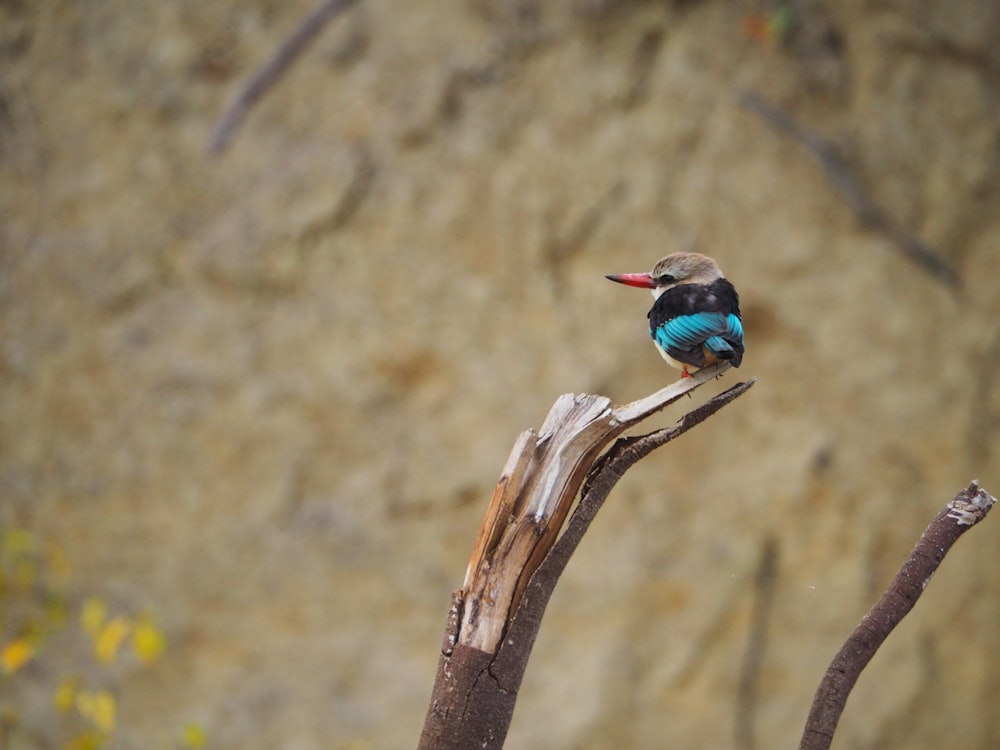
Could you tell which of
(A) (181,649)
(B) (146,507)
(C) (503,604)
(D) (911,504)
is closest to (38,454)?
(B) (146,507)

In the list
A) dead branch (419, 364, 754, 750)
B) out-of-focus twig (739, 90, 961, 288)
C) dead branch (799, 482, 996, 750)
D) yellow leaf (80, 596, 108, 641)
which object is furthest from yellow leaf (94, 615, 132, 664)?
out-of-focus twig (739, 90, 961, 288)

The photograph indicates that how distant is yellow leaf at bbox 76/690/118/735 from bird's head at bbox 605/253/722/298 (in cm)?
167

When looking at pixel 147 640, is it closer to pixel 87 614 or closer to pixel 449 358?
pixel 87 614

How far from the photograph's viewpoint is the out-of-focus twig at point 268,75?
3.64 m

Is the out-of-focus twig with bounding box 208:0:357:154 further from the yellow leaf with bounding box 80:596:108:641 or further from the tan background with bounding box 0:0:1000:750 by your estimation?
the yellow leaf with bounding box 80:596:108:641

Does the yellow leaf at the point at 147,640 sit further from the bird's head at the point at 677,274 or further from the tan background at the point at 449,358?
the bird's head at the point at 677,274

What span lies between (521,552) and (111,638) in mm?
1844

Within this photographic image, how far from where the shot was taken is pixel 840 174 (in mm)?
3689

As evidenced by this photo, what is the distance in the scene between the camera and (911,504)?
3.64 meters

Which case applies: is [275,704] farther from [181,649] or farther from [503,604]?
[503,604]

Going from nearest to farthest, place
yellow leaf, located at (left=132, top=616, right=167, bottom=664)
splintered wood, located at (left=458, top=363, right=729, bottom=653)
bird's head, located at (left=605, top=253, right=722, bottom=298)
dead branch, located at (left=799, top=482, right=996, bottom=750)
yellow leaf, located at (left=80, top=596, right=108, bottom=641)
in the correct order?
dead branch, located at (left=799, top=482, right=996, bottom=750), splintered wood, located at (left=458, top=363, right=729, bottom=653), bird's head, located at (left=605, top=253, right=722, bottom=298), yellow leaf, located at (left=132, top=616, right=167, bottom=664), yellow leaf, located at (left=80, top=596, right=108, bottom=641)

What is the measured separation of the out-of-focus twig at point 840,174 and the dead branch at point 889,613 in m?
2.52

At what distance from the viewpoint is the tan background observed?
3.52 meters

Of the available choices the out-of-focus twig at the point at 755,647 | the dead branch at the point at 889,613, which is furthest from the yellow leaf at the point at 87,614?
the dead branch at the point at 889,613
